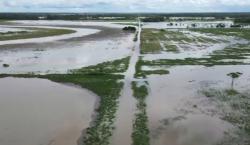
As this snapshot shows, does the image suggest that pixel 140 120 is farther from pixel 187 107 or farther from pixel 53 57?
pixel 53 57

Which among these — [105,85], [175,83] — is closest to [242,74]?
[175,83]

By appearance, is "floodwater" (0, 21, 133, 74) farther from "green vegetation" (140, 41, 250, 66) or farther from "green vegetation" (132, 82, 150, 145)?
"green vegetation" (132, 82, 150, 145)

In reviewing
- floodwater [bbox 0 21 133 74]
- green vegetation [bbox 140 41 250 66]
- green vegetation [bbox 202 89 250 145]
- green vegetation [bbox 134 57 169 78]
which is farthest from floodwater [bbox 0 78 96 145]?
green vegetation [bbox 140 41 250 66]

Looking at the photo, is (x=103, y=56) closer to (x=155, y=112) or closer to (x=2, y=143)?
(x=155, y=112)

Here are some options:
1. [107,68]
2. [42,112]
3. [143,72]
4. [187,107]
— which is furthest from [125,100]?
[107,68]

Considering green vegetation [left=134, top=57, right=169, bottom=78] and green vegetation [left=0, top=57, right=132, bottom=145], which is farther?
green vegetation [left=134, top=57, right=169, bottom=78]

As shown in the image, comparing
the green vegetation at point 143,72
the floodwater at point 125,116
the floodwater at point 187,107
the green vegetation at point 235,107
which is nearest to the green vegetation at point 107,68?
the green vegetation at point 143,72

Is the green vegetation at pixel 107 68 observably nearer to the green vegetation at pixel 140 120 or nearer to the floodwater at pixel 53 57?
the floodwater at pixel 53 57
